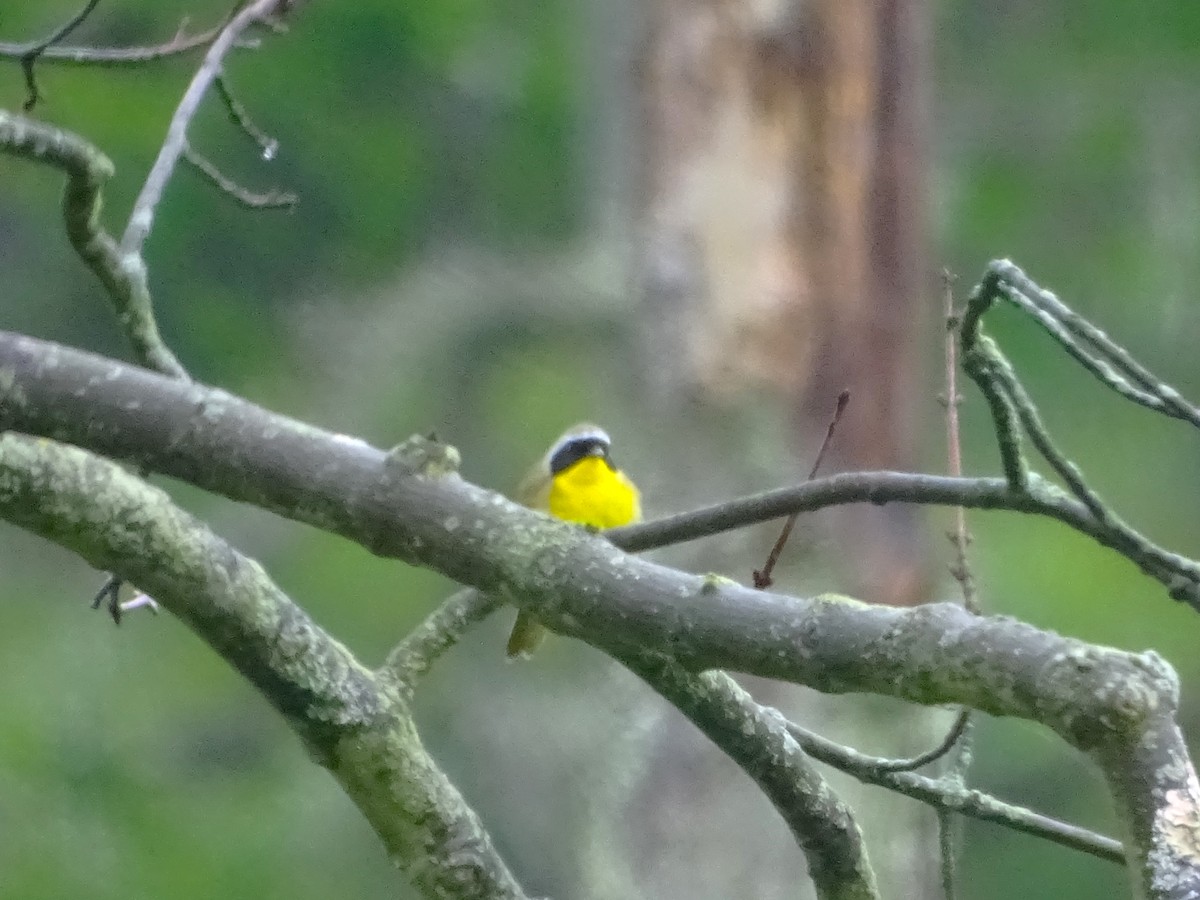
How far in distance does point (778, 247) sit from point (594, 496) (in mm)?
375

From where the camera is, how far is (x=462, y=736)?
1921mm

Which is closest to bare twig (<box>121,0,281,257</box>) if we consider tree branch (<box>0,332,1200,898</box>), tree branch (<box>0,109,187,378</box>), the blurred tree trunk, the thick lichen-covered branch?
tree branch (<box>0,109,187,378</box>)

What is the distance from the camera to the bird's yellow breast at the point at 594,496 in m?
1.46

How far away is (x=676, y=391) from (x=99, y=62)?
814 mm

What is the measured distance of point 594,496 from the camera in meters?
1.46

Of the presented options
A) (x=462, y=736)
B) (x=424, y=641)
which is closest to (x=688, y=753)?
(x=462, y=736)

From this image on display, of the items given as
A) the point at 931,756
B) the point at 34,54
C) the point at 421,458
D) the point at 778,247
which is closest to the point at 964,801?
the point at 931,756

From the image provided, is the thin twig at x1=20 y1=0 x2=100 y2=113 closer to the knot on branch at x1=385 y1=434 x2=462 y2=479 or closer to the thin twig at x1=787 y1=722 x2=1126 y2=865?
the knot on branch at x1=385 y1=434 x2=462 y2=479

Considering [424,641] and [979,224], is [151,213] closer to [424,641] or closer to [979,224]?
[424,641]

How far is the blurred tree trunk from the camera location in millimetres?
1556

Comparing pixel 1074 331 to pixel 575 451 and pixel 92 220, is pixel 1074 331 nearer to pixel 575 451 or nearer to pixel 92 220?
pixel 92 220

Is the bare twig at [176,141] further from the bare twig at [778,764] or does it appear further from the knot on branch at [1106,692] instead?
the knot on branch at [1106,692]

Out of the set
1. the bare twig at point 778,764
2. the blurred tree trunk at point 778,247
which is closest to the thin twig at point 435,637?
the bare twig at point 778,764

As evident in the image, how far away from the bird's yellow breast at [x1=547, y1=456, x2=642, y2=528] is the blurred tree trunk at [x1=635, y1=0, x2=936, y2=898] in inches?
5.3
